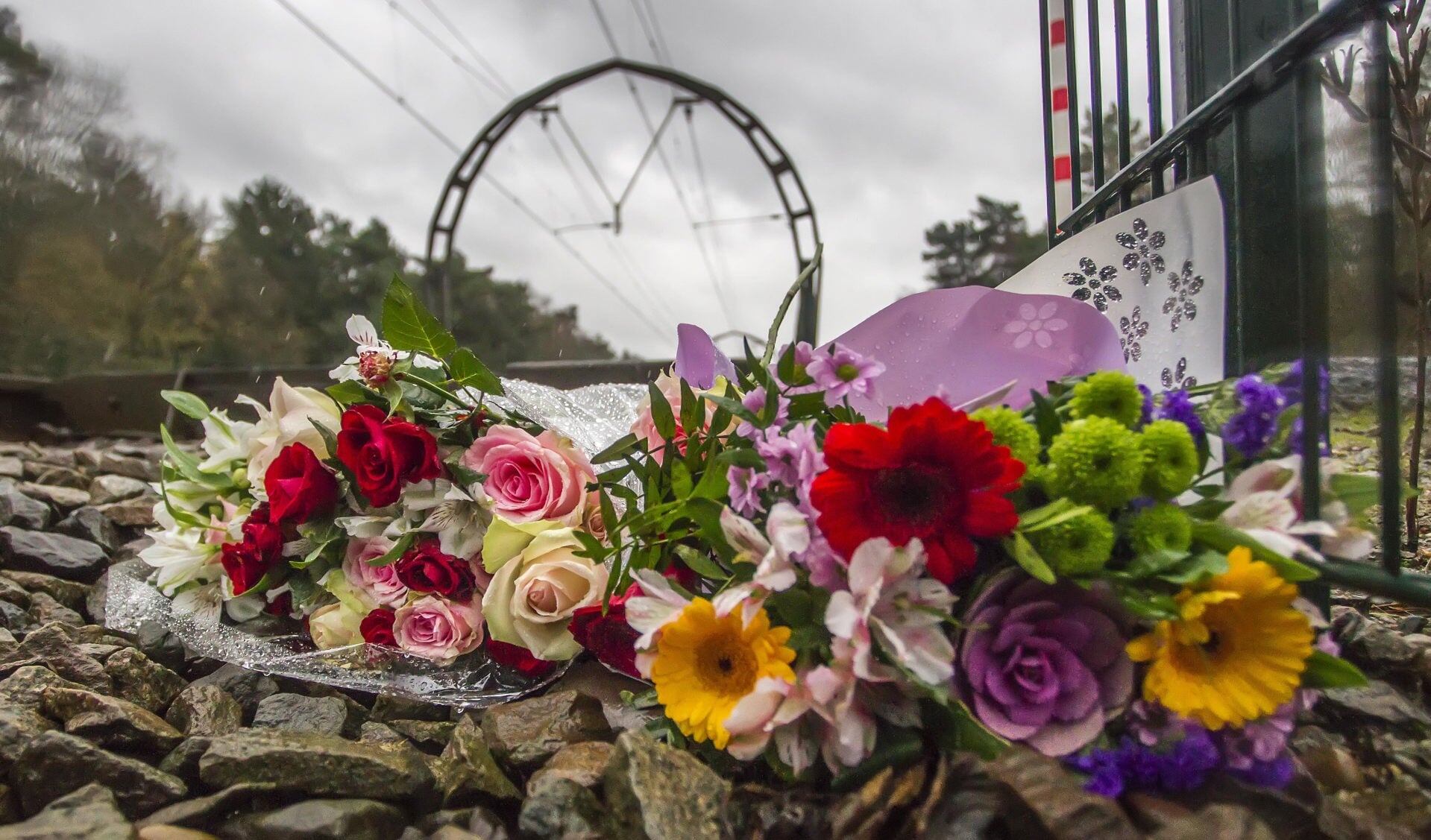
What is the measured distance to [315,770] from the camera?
98cm

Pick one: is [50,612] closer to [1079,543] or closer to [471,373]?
[471,373]

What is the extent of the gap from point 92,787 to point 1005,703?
0.97m

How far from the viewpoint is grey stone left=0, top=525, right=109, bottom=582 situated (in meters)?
2.05

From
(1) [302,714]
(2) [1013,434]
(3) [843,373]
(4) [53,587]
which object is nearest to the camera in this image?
(2) [1013,434]

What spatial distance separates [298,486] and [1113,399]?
4.03 ft

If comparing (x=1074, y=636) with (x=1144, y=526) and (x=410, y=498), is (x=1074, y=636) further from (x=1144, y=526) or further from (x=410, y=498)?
(x=410, y=498)

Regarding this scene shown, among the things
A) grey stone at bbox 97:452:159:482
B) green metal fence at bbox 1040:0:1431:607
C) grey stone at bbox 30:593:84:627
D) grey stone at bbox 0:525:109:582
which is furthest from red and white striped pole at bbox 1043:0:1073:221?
grey stone at bbox 97:452:159:482

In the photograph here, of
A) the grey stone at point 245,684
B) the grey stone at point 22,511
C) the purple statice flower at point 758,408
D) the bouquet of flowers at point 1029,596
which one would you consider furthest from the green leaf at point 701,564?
the grey stone at point 22,511

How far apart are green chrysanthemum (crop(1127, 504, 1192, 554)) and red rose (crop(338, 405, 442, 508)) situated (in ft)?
3.34

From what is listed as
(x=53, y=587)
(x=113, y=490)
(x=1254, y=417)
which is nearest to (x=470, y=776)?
(x=1254, y=417)

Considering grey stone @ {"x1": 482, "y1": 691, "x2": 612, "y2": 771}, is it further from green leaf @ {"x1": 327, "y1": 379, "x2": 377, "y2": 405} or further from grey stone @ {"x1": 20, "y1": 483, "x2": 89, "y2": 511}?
grey stone @ {"x1": 20, "y1": 483, "x2": 89, "y2": 511}

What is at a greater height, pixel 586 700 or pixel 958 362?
pixel 958 362

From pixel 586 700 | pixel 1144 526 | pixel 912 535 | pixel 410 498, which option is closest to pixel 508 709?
pixel 586 700

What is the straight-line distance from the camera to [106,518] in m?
2.39
